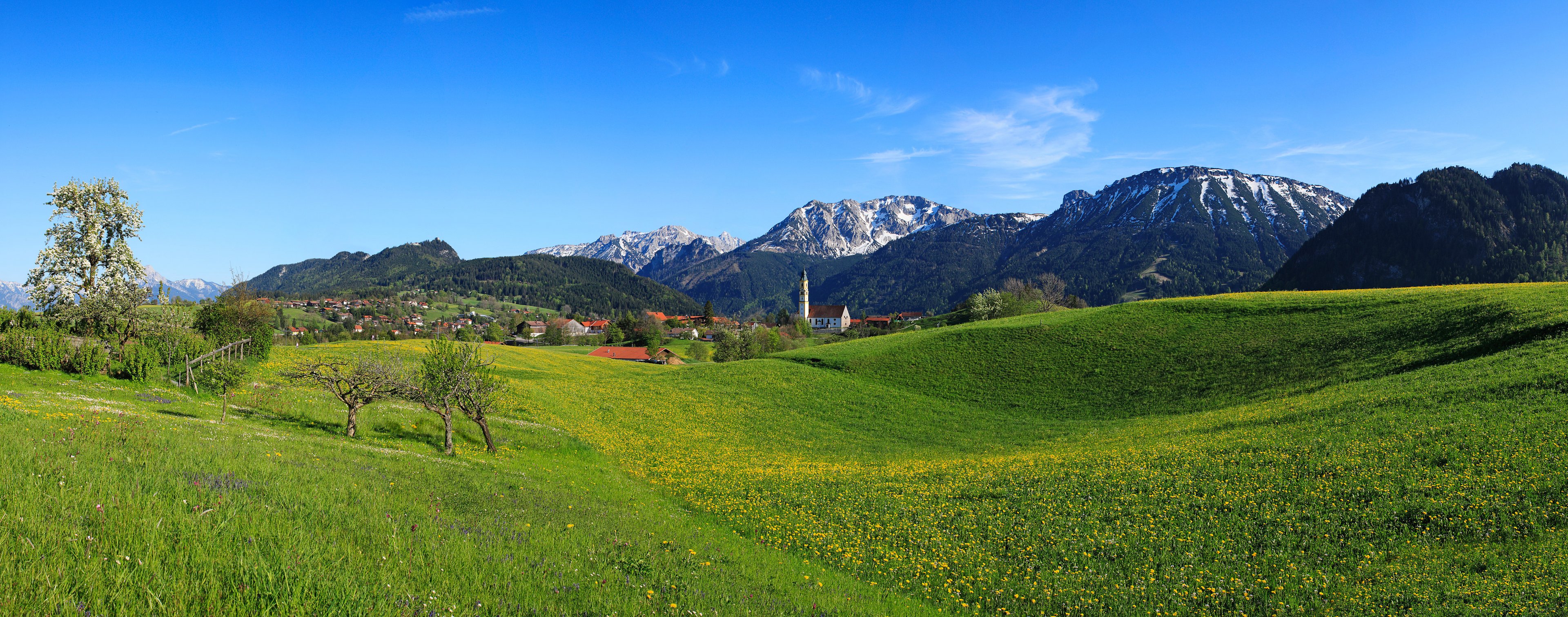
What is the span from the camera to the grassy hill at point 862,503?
22.9 ft

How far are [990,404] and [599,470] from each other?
29904 millimetres

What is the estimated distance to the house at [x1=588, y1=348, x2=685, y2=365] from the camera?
13512cm

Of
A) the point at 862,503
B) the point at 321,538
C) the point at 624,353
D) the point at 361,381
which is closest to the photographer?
the point at 321,538

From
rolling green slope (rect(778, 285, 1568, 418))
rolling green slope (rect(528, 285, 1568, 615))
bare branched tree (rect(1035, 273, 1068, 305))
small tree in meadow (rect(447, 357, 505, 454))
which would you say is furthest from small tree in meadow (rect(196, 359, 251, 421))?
bare branched tree (rect(1035, 273, 1068, 305))

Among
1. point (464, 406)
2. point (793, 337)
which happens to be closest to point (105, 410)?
point (464, 406)

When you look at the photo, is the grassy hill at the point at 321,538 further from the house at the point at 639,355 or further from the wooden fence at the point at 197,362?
the house at the point at 639,355

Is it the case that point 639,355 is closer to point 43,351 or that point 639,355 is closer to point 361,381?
point 43,351

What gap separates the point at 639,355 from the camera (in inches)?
5581

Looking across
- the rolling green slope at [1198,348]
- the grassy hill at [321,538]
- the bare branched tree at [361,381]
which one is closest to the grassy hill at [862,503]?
the grassy hill at [321,538]

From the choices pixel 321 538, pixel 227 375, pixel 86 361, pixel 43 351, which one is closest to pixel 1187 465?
pixel 321 538

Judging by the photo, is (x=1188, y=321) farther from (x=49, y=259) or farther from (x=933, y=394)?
(x=49, y=259)

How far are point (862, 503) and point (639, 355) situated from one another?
128m

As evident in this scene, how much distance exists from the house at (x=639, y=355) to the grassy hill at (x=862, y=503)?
9604 centimetres

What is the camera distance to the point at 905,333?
251 ft
